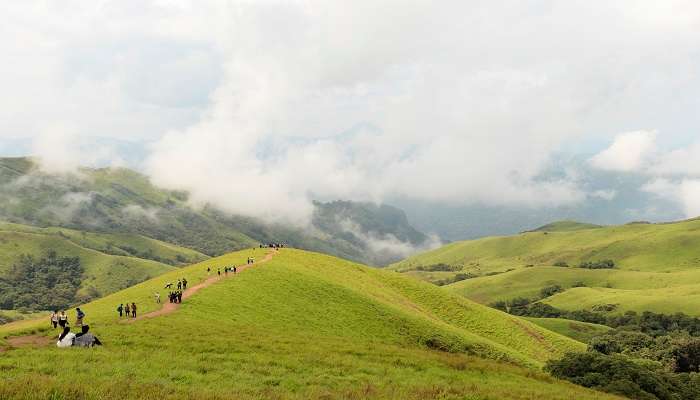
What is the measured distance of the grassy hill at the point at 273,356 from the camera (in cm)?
2528

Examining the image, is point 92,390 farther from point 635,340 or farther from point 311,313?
point 635,340

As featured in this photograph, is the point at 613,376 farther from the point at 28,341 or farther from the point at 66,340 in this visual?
the point at 28,341

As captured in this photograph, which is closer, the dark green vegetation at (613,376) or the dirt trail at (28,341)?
the dirt trail at (28,341)

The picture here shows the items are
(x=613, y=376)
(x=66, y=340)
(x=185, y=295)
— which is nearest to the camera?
(x=66, y=340)

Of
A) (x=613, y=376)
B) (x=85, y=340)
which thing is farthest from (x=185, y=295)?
(x=613, y=376)

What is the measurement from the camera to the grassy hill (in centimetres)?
2528

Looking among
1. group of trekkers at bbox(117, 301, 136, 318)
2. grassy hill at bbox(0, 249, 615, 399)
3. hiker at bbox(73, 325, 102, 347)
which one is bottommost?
grassy hill at bbox(0, 249, 615, 399)

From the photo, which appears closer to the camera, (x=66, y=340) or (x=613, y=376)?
(x=66, y=340)

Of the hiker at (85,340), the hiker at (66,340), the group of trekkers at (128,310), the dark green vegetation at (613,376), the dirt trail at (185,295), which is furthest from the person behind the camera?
the dirt trail at (185,295)

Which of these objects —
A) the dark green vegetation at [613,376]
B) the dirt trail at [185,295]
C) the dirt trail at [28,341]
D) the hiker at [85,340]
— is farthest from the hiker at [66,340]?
the dark green vegetation at [613,376]

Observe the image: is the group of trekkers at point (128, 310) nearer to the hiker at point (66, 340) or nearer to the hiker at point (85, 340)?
the hiker at point (66, 340)

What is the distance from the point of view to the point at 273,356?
35438 mm

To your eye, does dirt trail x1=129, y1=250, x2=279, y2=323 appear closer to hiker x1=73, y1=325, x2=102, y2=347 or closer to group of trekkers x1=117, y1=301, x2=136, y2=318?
group of trekkers x1=117, y1=301, x2=136, y2=318

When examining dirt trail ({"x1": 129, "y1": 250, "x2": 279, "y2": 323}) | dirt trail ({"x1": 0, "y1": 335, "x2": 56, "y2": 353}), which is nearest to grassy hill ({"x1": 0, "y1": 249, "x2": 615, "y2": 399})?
dirt trail ({"x1": 129, "y1": 250, "x2": 279, "y2": 323})
